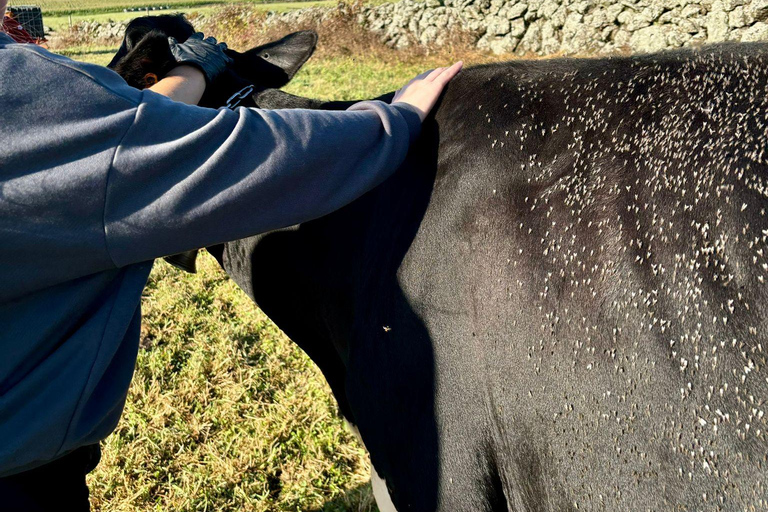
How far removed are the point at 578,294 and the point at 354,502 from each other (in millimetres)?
2136

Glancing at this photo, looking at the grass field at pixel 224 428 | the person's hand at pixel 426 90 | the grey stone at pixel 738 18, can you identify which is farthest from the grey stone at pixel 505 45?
the person's hand at pixel 426 90

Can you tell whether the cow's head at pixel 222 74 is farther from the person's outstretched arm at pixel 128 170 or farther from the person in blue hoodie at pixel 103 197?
the person's outstretched arm at pixel 128 170

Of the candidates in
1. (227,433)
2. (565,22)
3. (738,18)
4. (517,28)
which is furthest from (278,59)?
(517,28)

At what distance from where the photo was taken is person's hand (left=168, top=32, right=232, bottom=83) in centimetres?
234

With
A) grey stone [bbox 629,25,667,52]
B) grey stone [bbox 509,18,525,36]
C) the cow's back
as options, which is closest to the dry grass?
grey stone [bbox 509,18,525,36]

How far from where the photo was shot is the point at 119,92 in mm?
1162

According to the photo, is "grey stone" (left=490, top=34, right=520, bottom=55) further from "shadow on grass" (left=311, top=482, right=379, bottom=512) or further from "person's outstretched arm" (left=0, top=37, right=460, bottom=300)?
"person's outstretched arm" (left=0, top=37, right=460, bottom=300)

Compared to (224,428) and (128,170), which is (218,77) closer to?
(128,170)

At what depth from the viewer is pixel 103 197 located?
1.14m

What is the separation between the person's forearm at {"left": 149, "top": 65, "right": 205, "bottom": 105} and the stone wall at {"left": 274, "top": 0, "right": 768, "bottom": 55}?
9414 millimetres

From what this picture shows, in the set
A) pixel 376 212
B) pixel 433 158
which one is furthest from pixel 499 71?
pixel 376 212

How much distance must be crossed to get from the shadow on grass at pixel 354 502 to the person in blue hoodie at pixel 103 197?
164 cm

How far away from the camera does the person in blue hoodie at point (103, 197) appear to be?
110 centimetres

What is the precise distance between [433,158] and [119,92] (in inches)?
34.9
